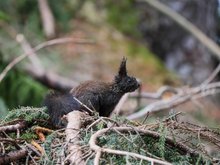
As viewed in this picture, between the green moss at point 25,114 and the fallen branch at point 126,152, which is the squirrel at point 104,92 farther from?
the fallen branch at point 126,152

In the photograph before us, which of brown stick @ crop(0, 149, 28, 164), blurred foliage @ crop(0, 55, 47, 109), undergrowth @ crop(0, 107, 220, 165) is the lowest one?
brown stick @ crop(0, 149, 28, 164)

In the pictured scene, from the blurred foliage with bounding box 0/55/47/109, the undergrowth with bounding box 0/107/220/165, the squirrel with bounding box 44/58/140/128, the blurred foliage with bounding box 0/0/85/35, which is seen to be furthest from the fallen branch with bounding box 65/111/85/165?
the blurred foliage with bounding box 0/0/85/35

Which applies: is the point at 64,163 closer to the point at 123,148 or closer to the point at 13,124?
the point at 123,148

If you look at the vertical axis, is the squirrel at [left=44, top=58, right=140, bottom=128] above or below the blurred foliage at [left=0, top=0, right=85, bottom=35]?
below

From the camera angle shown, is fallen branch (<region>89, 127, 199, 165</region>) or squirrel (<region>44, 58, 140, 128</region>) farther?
squirrel (<region>44, 58, 140, 128</region>)

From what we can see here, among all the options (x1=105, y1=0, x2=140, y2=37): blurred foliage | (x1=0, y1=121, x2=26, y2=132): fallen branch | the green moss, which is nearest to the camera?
(x1=0, y1=121, x2=26, y2=132): fallen branch

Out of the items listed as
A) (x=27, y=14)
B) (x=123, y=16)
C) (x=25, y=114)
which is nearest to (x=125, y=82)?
(x=25, y=114)

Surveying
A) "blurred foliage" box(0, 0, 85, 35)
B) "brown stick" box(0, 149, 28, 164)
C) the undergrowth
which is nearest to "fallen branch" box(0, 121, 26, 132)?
the undergrowth

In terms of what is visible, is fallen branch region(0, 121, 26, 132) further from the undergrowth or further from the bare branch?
the bare branch

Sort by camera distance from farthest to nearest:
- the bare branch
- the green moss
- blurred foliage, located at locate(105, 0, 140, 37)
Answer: blurred foliage, located at locate(105, 0, 140, 37)
the bare branch
the green moss
